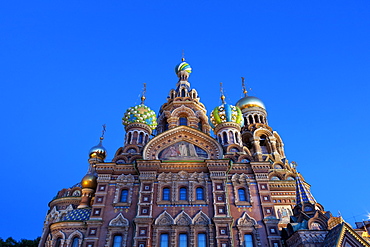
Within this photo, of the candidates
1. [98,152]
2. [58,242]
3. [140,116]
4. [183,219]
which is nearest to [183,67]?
[140,116]

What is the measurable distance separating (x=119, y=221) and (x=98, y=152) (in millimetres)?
12417

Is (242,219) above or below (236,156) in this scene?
below

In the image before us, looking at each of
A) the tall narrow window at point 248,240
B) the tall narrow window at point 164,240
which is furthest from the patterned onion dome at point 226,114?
the tall narrow window at point 164,240

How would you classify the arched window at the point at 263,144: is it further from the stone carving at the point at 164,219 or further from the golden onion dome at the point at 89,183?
the golden onion dome at the point at 89,183

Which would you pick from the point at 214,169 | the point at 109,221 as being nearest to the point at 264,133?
the point at 214,169

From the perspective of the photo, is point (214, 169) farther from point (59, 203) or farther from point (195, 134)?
point (59, 203)

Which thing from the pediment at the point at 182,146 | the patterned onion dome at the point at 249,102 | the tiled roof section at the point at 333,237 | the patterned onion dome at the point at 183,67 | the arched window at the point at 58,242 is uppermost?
the patterned onion dome at the point at 183,67

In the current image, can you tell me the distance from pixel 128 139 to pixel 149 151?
3774 mm

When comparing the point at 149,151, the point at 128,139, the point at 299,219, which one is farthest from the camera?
the point at 128,139

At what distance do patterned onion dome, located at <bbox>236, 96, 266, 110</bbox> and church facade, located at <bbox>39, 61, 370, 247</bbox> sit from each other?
794cm

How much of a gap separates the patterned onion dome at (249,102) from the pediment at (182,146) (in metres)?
11.7

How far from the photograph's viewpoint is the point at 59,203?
23656 mm

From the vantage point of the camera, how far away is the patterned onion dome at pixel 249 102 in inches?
1207

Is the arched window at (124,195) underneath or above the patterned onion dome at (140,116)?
underneath
